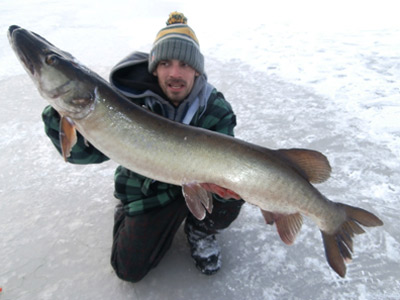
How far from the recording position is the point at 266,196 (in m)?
1.58

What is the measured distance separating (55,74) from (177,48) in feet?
2.41

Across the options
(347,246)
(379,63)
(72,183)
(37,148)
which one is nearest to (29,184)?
(72,183)

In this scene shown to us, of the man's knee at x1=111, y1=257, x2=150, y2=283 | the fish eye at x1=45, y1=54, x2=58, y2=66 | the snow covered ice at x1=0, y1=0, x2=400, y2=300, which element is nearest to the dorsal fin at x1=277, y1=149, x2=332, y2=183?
the snow covered ice at x1=0, y1=0, x2=400, y2=300

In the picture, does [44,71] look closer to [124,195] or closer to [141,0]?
[124,195]

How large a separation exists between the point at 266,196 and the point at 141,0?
12286 mm

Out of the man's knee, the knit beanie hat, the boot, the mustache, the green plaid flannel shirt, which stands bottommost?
the man's knee

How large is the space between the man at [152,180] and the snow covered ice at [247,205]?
133 mm

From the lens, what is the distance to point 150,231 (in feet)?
6.40

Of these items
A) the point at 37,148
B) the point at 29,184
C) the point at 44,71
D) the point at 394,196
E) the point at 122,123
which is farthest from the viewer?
the point at 37,148

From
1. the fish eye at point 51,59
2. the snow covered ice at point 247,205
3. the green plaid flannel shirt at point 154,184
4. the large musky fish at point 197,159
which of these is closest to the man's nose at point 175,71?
the green plaid flannel shirt at point 154,184

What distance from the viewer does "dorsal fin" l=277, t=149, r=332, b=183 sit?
1.65 metres

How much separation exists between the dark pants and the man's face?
27.3 inches

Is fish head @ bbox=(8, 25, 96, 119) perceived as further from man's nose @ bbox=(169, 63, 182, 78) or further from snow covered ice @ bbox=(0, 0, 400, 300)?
snow covered ice @ bbox=(0, 0, 400, 300)

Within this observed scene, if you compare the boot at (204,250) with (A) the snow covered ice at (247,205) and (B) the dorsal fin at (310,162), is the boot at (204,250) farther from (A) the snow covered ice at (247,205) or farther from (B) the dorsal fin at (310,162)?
(B) the dorsal fin at (310,162)
